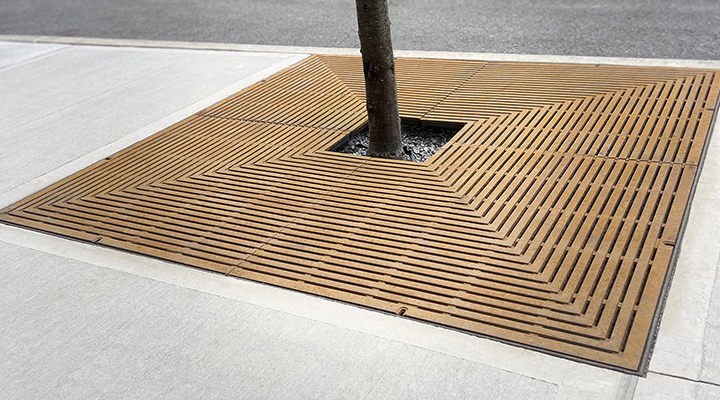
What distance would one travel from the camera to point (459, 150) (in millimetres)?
4188

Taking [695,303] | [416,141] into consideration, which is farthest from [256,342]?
[416,141]

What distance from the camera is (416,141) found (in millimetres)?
4605

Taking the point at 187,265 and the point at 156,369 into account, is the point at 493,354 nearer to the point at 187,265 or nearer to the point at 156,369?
the point at 156,369

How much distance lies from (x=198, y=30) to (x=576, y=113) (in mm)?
5360

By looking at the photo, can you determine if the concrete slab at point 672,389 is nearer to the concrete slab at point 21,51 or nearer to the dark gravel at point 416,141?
the dark gravel at point 416,141

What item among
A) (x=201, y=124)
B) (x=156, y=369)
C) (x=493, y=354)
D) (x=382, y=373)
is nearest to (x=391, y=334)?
(x=382, y=373)

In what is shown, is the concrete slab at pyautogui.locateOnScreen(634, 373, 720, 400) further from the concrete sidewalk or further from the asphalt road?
the asphalt road

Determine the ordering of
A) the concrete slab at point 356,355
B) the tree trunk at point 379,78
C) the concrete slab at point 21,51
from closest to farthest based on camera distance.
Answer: the concrete slab at point 356,355 < the tree trunk at point 379,78 < the concrete slab at point 21,51

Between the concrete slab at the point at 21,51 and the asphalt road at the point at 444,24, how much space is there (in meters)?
0.55

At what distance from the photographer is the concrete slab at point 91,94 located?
198 inches

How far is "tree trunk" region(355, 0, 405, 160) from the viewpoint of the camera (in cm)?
393

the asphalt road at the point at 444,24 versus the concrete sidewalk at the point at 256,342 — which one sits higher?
the asphalt road at the point at 444,24

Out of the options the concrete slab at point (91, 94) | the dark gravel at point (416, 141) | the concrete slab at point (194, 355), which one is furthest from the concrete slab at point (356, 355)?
the concrete slab at point (91, 94)

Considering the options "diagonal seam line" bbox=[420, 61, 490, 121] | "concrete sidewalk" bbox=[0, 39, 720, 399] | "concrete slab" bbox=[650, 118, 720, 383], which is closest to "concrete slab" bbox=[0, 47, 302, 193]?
"concrete sidewalk" bbox=[0, 39, 720, 399]
